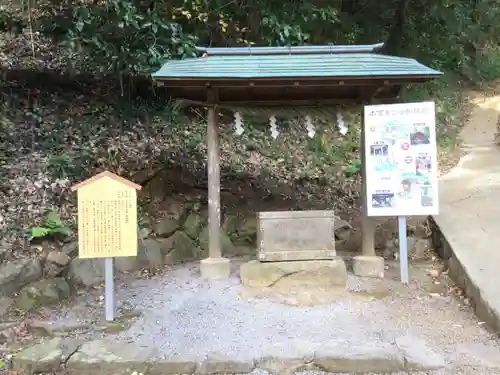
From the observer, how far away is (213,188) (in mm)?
A: 5922

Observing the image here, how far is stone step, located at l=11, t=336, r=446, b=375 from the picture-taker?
12.5 ft

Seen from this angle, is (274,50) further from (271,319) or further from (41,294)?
(41,294)

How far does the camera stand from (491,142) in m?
11.4

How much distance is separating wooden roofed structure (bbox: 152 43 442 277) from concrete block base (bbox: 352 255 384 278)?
0.17 meters

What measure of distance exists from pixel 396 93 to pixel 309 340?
11.5ft

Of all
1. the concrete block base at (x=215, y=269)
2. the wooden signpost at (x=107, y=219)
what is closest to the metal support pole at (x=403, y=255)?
the concrete block base at (x=215, y=269)

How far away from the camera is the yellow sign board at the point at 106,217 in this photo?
176 inches

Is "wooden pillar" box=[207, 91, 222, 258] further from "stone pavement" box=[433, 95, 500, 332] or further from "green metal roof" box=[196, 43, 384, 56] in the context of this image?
"stone pavement" box=[433, 95, 500, 332]

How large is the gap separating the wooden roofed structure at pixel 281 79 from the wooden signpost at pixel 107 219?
1345 mm

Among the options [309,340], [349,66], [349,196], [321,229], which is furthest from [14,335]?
[349,196]

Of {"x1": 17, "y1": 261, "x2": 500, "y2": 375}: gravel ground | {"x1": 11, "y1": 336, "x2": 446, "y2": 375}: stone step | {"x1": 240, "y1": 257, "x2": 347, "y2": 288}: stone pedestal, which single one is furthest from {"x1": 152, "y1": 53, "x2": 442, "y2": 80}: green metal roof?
{"x1": 11, "y1": 336, "x2": 446, "y2": 375}: stone step

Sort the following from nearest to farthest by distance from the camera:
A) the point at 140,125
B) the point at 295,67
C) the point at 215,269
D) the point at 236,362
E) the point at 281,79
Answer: the point at 236,362
the point at 281,79
the point at 295,67
the point at 215,269
the point at 140,125

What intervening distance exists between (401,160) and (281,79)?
68.0 inches

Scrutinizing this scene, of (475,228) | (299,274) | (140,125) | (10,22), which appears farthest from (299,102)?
(10,22)
